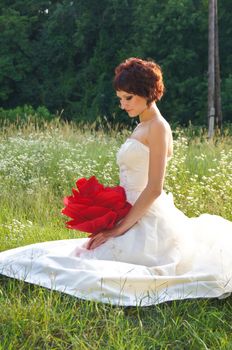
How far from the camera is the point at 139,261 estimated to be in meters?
4.23

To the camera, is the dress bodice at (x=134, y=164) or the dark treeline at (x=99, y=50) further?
the dark treeline at (x=99, y=50)

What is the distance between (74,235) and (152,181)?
177 cm

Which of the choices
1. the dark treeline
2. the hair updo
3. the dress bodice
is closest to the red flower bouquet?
the dress bodice

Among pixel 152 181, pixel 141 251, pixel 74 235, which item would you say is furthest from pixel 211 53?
pixel 141 251

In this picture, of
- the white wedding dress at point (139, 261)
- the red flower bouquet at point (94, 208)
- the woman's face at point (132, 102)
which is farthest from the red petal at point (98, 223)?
the woman's face at point (132, 102)

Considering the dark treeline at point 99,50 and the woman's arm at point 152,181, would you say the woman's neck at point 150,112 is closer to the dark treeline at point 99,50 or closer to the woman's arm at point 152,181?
the woman's arm at point 152,181

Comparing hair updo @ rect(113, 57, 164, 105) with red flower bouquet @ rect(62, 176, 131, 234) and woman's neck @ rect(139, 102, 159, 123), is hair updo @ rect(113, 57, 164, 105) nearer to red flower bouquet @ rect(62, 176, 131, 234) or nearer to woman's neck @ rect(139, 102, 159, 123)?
woman's neck @ rect(139, 102, 159, 123)

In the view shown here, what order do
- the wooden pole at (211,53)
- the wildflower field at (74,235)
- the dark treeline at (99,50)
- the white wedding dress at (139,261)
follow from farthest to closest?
the dark treeline at (99,50) → the wooden pole at (211,53) → the white wedding dress at (139,261) → the wildflower field at (74,235)

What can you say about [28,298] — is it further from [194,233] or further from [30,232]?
[30,232]

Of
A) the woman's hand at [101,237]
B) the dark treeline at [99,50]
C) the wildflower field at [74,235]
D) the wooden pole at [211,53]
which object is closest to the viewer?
the wildflower field at [74,235]

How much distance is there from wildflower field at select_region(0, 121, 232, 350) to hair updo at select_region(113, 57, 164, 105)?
1314 millimetres

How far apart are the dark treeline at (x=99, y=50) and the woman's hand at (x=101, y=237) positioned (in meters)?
21.3

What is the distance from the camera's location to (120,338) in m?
3.47

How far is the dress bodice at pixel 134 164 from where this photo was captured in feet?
14.1
